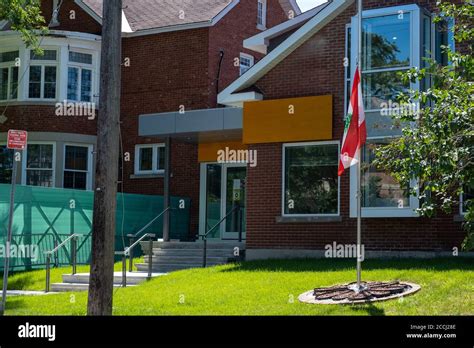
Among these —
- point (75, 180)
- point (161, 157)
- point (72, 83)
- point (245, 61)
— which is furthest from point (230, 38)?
point (75, 180)

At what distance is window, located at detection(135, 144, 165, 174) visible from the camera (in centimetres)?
2786

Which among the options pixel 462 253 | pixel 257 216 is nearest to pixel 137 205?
pixel 257 216

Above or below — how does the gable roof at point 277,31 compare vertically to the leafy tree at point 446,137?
above

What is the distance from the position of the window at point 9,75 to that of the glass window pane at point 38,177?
2.78 meters

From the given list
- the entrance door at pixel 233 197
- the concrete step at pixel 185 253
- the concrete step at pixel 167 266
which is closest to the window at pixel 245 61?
the entrance door at pixel 233 197

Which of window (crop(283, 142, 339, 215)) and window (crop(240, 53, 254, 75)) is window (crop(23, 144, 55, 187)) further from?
window (crop(283, 142, 339, 215))

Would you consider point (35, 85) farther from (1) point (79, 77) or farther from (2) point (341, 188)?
(2) point (341, 188)

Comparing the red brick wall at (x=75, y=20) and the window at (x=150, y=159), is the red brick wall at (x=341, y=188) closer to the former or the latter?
the window at (x=150, y=159)

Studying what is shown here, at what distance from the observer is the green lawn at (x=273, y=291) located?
41.8 ft
